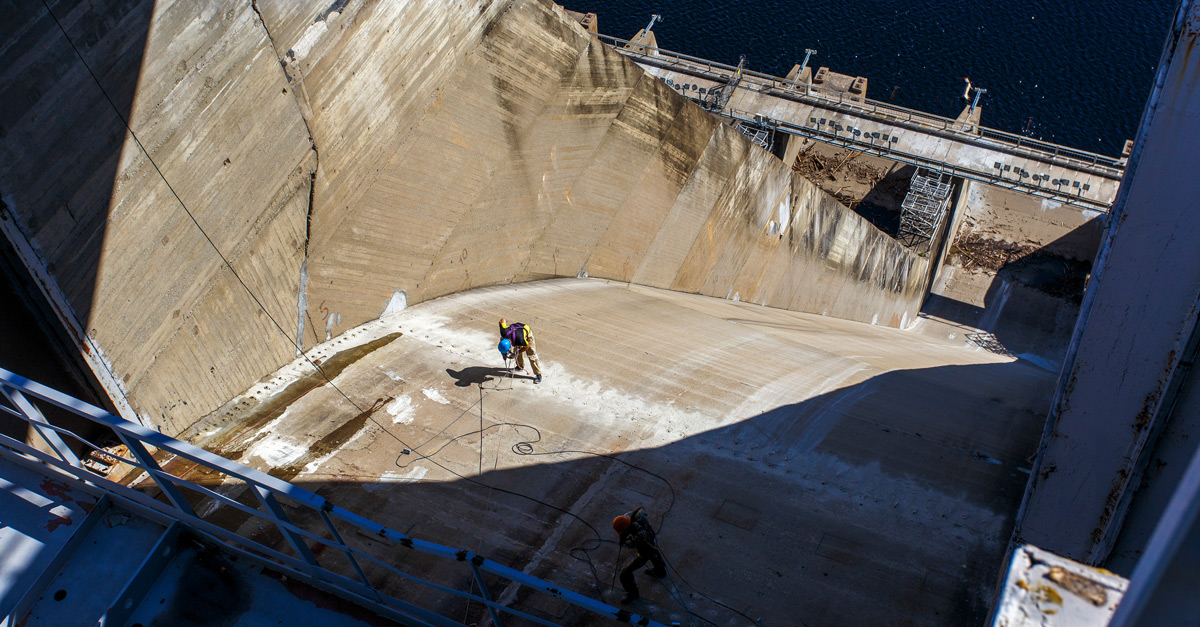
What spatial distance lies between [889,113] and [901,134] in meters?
1.59

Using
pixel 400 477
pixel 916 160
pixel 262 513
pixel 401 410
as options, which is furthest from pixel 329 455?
pixel 916 160

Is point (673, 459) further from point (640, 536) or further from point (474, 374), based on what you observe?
point (474, 374)

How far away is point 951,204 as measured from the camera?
1259 inches

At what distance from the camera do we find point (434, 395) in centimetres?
1109

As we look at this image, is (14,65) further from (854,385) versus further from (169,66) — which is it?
(854,385)

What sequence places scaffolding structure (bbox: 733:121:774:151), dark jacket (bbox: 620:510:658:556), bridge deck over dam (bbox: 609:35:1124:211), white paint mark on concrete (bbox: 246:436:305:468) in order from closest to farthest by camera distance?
dark jacket (bbox: 620:510:658:556), white paint mark on concrete (bbox: 246:436:305:468), bridge deck over dam (bbox: 609:35:1124:211), scaffolding structure (bbox: 733:121:774:151)

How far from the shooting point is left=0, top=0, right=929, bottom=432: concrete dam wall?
7938 millimetres

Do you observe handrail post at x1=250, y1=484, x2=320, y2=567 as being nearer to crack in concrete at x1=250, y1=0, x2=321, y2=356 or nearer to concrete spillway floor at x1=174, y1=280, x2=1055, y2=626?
concrete spillway floor at x1=174, y1=280, x2=1055, y2=626

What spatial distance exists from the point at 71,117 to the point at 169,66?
1336 mm

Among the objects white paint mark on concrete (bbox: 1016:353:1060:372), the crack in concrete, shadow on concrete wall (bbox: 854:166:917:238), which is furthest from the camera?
shadow on concrete wall (bbox: 854:166:917:238)

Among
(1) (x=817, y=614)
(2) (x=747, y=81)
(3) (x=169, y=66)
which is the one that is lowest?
(1) (x=817, y=614)

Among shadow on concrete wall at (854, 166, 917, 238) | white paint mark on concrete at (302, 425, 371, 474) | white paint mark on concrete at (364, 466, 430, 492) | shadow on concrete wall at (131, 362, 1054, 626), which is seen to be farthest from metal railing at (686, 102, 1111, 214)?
white paint mark on concrete at (364, 466, 430, 492)

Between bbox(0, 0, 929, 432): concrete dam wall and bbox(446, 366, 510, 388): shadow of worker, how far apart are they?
7.79 ft

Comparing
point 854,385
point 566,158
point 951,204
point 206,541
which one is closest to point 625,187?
point 566,158
